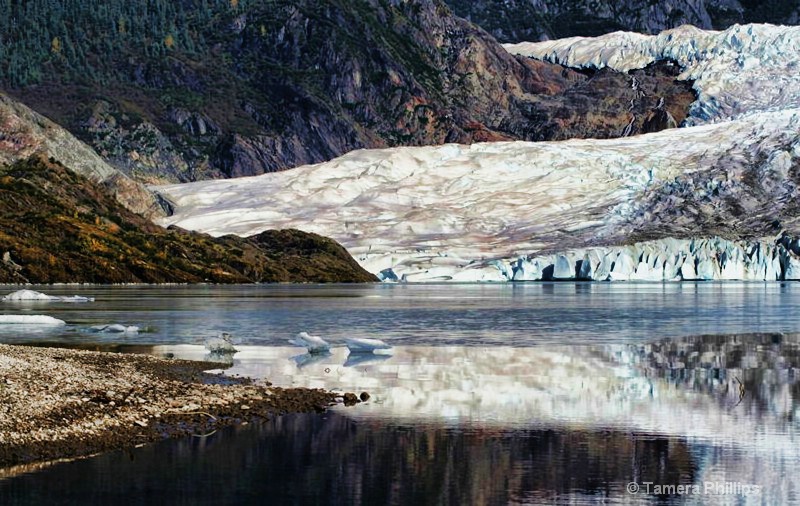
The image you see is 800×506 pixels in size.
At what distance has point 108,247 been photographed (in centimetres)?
15250

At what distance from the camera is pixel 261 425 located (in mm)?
23266

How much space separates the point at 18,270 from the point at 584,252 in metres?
79.5

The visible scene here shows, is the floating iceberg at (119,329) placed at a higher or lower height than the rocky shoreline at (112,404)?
higher

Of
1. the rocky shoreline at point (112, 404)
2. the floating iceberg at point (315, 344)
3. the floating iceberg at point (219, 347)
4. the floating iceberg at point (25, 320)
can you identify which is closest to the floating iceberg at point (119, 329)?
the floating iceberg at point (25, 320)

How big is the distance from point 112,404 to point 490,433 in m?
8.06

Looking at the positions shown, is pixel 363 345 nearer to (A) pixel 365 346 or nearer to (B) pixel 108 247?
(A) pixel 365 346

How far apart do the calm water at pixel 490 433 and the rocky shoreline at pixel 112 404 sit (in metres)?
0.79

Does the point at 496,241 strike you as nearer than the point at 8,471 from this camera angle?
No

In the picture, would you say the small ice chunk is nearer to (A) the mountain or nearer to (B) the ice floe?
(B) the ice floe

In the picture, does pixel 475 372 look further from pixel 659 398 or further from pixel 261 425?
pixel 261 425

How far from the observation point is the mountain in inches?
5507

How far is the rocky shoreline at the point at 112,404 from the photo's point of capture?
786 inches

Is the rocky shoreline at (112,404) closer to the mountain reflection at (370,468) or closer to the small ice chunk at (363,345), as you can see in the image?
the mountain reflection at (370,468)

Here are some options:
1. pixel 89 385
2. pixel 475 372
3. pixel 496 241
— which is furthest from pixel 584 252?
pixel 89 385
